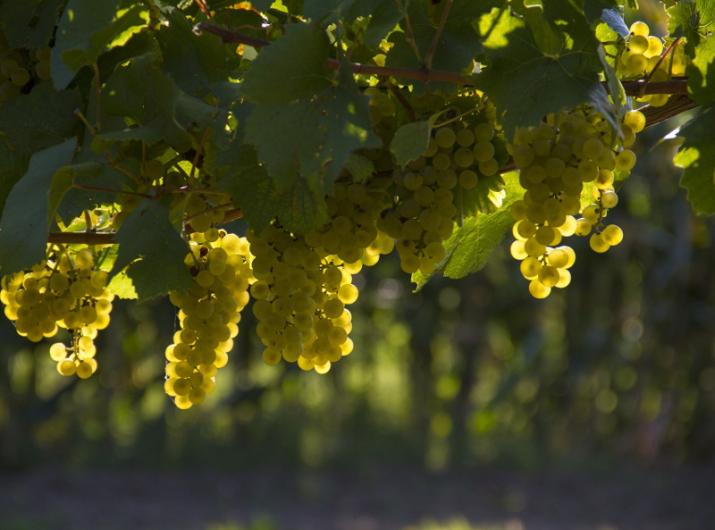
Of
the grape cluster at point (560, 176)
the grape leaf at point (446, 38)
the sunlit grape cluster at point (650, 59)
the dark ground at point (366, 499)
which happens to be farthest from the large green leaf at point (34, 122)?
the dark ground at point (366, 499)

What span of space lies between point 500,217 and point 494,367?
827 cm

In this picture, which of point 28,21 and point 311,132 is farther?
point 28,21

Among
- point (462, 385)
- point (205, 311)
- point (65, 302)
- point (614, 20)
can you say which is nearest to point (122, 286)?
point (65, 302)

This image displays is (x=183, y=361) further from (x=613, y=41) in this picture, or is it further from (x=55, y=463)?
(x=55, y=463)

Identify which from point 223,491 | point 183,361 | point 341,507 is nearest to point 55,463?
point 223,491

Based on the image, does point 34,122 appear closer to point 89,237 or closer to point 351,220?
point 89,237

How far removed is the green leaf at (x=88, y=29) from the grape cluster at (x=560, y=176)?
15.8 inches

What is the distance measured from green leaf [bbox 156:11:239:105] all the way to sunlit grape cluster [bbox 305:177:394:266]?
163 millimetres

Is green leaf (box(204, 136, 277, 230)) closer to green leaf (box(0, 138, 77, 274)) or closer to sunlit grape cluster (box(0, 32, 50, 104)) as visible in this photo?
green leaf (box(0, 138, 77, 274))

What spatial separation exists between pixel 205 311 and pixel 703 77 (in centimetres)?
58

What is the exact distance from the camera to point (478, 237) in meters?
1.27

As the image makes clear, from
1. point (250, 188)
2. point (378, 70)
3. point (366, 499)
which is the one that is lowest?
point (366, 499)

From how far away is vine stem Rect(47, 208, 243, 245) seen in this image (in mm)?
1154

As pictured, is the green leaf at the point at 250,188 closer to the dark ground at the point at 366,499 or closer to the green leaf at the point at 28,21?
the green leaf at the point at 28,21
